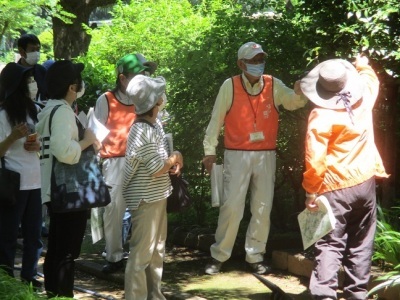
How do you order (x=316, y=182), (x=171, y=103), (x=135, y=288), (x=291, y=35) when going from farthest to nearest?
1. (x=171, y=103)
2. (x=291, y=35)
3. (x=135, y=288)
4. (x=316, y=182)

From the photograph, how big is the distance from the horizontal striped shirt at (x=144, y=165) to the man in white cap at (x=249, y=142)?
4.68 ft

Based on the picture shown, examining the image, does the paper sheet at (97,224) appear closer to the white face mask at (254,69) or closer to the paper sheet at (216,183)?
the paper sheet at (216,183)

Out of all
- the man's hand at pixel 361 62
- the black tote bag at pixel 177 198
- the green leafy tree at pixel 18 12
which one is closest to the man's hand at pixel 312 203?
the black tote bag at pixel 177 198

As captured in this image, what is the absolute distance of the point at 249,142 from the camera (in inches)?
311

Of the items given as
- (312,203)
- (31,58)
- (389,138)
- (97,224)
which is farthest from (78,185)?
(31,58)

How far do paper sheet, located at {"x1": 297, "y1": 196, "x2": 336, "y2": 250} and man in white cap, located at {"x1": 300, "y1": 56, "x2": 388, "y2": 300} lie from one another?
6 centimetres

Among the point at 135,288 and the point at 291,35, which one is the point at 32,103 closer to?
the point at 135,288

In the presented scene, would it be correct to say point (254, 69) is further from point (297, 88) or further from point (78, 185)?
point (78, 185)

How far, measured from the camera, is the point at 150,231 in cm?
659

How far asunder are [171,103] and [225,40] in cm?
93

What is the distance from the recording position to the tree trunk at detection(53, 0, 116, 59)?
15981mm

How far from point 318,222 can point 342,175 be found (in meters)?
0.41

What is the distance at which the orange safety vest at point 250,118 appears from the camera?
7.90m

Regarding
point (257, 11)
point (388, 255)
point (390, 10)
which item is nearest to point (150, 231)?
point (388, 255)
